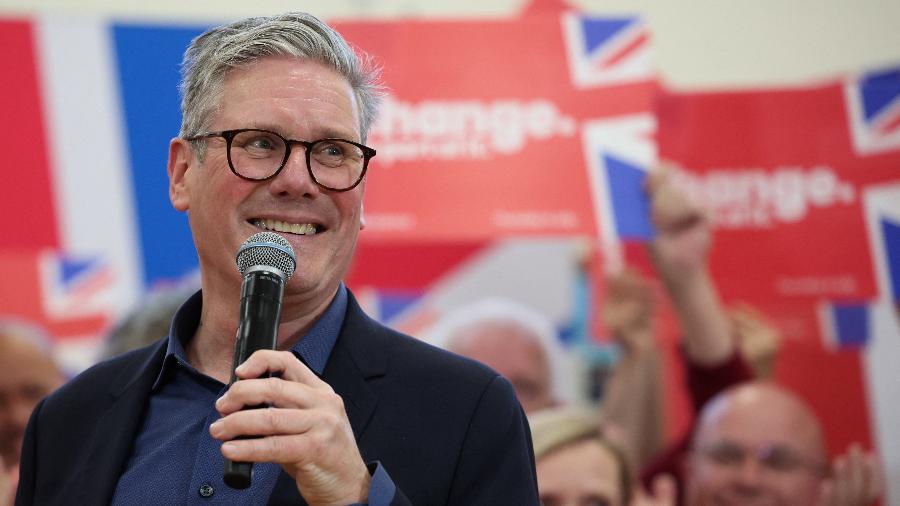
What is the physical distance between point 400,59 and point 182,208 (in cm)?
237

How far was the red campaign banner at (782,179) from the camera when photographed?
411 centimetres

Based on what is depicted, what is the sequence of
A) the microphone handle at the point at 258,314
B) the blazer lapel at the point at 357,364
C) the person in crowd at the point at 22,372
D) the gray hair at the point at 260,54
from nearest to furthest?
the microphone handle at the point at 258,314 → the blazer lapel at the point at 357,364 → the gray hair at the point at 260,54 → the person in crowd at the point at 22,372

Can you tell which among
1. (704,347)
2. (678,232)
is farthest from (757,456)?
(678,232)

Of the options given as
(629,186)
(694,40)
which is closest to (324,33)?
(629,186)

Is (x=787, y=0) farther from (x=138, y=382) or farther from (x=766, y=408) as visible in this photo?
(x=138, y=382)

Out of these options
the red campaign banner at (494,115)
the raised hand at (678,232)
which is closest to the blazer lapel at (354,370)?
the red campaign banner at (494,115)

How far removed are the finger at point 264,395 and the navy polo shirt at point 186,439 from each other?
0.93ft

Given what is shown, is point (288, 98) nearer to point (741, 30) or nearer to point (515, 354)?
point (515, 354)

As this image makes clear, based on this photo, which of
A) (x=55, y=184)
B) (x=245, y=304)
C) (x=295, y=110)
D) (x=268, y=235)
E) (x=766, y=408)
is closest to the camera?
(x=245, y=304)

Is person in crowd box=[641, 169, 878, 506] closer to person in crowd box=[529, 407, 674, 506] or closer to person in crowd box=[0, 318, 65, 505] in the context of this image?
person in crowd box=[529, 407, 674, 506]

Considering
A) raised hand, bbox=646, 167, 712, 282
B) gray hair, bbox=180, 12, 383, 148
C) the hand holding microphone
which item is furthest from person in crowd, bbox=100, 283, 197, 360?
raised hand, bbox=646, 167, 712, 282

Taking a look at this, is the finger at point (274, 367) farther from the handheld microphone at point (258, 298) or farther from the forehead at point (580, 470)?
the forehead at point (580, 470)

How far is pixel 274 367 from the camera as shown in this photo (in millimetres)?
993

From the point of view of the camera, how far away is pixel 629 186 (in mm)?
3676
